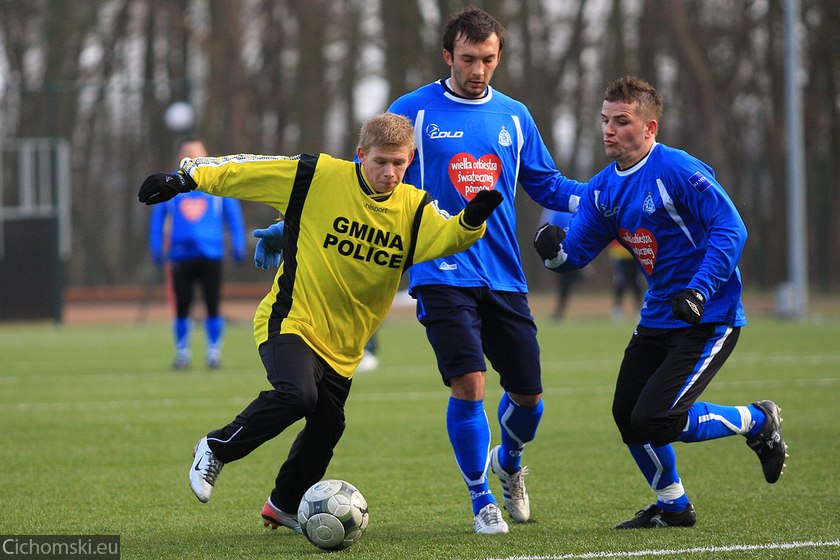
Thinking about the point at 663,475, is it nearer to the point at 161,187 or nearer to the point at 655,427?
the point at 655,427

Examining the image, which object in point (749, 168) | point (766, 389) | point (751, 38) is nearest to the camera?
point (766, 389)

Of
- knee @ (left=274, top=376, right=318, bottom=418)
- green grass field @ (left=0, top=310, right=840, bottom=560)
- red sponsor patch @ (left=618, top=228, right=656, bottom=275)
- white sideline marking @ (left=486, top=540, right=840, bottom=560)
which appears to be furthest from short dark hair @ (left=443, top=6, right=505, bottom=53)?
white sideline marking @ (left=486, top=540, right=840, bottom=560)

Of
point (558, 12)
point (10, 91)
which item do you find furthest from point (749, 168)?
point (10, 91)

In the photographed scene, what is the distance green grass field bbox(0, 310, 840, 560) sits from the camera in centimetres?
499

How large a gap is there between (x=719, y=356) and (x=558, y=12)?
2760 centimetres

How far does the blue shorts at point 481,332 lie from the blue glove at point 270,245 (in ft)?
2.16

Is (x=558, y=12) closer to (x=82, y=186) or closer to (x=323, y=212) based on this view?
(x=82, y=186)

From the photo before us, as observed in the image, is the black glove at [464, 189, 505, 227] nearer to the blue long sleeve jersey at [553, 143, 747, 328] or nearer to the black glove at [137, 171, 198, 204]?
the blue long sleeve jersey at [553, 143, 747, 328]

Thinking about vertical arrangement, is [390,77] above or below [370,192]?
above

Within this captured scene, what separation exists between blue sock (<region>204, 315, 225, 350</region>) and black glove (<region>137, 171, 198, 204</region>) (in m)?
7.72

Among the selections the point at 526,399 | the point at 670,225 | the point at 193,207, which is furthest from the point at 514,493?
the point at 193,207

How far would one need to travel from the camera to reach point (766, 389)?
10.4 metres

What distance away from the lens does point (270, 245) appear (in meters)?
5.38

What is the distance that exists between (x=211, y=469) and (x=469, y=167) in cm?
175
